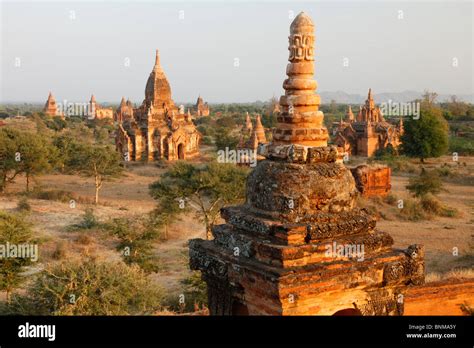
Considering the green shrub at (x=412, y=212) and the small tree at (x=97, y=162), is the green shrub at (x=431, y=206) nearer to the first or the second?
the green shrub at (x=412, y=212)

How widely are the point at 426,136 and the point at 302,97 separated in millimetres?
35316

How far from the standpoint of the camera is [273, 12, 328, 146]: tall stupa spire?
458cm

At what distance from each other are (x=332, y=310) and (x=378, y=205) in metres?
18.9

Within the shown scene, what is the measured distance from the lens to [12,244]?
452 inches

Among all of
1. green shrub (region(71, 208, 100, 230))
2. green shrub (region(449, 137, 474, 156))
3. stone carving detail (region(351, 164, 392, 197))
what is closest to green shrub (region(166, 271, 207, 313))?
green shrub (region(71, 208, 100, 230))

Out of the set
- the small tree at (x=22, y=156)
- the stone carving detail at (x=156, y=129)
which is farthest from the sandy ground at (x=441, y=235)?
the stone carving detail at (x=156, y=129)

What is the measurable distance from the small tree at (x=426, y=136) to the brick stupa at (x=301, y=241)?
34.9 meters

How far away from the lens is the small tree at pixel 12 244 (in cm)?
1087

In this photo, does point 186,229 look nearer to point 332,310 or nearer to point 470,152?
point 332,310

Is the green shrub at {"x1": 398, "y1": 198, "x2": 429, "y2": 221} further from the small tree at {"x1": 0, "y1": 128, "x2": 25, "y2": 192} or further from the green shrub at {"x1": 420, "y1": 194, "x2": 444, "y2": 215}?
the small tree at {"x1": 0, "y1": 128, "x2": 25, "y2": 192}

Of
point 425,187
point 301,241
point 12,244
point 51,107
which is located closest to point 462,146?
point 425,187

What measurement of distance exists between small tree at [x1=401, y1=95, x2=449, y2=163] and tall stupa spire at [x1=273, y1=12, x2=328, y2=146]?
34.8 meters

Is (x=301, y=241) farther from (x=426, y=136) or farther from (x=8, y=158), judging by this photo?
(x=426, y=136)

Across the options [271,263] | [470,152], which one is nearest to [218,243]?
[271,263]
